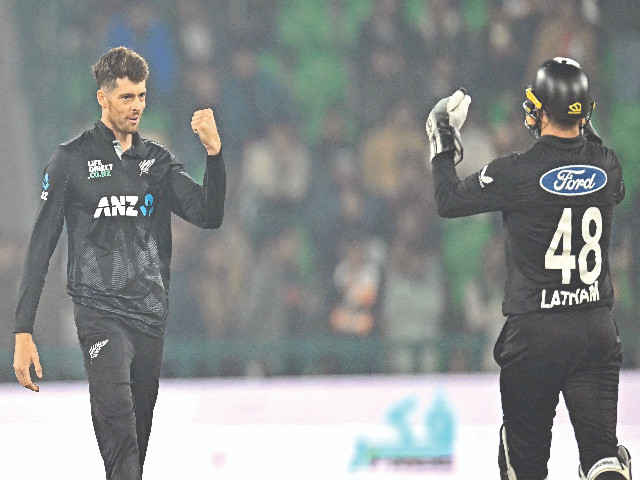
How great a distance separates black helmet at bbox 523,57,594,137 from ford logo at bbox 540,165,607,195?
0.54ft

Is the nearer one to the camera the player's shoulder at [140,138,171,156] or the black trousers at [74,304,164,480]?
the black trousers at [74,304,164,480]

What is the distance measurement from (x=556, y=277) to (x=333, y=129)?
5.50 m

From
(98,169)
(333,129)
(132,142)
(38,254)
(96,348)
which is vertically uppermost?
(333,129)

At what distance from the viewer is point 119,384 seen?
412 cm

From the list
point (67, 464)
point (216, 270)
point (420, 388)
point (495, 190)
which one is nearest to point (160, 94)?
point (216, 270)

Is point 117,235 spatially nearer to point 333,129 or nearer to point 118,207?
point 118,207

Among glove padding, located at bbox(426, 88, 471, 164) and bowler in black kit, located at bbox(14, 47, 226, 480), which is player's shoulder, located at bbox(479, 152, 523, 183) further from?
bowler in black kit, located at bbox(14, 47, 226, 480)

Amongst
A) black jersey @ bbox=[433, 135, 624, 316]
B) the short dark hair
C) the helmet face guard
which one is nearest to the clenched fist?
the short dark hair

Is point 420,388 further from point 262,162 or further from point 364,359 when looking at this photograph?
point 262,162

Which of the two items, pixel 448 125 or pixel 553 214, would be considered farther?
pixel 448 125

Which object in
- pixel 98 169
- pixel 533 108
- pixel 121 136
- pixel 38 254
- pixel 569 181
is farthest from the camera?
pixel 121 136

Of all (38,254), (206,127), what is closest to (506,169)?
(206,127)

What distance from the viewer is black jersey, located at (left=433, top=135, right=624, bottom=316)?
3.75 metres

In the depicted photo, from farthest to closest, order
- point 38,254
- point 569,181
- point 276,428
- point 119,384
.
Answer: point 276,428, point 38,254, point 119,384, point 569,181
